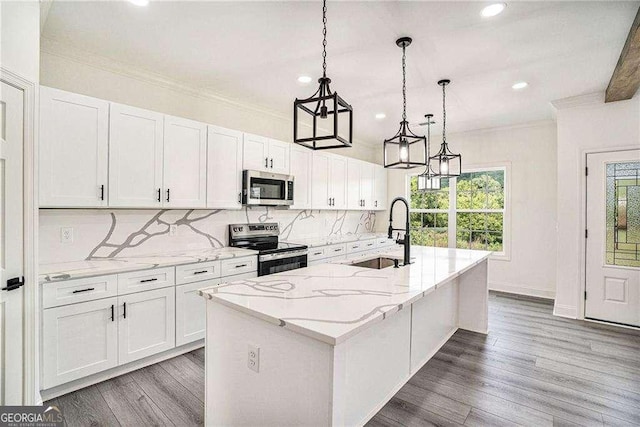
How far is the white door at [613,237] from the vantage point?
3750mm

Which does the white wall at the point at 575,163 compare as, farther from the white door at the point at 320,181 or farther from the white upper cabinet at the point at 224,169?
the white upper cabinet at the point at 224,169

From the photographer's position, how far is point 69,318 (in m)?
2.25

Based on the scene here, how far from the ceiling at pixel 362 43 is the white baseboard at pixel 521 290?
2887 mm

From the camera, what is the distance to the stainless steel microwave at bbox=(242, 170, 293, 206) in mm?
3730

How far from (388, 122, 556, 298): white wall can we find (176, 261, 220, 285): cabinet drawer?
4.56m

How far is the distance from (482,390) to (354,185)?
3.73 meters

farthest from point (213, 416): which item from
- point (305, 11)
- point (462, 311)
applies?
point (462, 311)

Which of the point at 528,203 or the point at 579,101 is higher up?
the point at 579,101

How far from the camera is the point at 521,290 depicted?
515 centimetres

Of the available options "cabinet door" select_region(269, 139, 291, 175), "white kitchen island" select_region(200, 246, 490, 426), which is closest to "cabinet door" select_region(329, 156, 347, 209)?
"cabinet door" select_region(269, 139, 291, 175)

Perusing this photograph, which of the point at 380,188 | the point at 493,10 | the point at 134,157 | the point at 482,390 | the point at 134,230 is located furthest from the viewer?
the point at 380,188

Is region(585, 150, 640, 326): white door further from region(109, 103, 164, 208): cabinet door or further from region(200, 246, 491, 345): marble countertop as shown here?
region(109, 103, 164, 208): cabinet door

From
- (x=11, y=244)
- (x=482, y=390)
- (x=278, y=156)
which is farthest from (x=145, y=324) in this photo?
(x=482, y=390)

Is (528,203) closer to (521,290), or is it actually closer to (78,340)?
(521,290)
